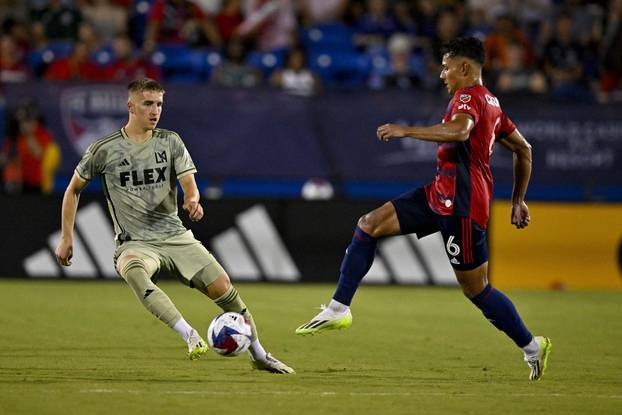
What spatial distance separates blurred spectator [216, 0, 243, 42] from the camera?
61.2ft

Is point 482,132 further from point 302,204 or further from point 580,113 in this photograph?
point 580,113

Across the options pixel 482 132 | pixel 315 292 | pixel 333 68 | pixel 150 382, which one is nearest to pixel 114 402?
pixel 150 382

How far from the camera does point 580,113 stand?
1658 cm

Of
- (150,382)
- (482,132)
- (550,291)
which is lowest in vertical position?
(550,291)

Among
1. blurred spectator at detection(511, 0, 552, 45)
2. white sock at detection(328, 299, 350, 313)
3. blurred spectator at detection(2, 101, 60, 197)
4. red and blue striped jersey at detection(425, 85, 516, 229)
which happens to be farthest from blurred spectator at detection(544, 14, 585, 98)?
white sock at detection(328, 299, 350, 313)

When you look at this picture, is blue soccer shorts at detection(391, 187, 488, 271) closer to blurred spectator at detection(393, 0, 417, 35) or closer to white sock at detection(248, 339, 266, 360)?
white sock at detection(248, 339, 266, 360)

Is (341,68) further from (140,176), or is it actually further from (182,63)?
(140,176)

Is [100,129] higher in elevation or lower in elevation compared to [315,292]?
higher

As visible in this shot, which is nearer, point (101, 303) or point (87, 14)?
point (101, 303)

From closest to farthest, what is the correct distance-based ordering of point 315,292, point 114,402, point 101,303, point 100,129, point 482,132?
point 114,402 → point 482,132 → point 101,303 → point 315,292 → point 100,129

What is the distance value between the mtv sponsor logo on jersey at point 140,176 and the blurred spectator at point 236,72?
29.2 ft

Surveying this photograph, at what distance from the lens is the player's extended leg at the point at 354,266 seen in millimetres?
7953

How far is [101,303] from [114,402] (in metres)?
6.24

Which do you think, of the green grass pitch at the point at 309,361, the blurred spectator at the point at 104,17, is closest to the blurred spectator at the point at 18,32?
the blurred spectator at the point at 104,17
